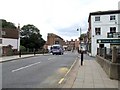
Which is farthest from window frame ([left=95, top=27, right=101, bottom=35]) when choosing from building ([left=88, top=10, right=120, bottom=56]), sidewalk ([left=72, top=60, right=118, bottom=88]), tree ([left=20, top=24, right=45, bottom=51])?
tree ([left=20, top=24, right=45, bottom=51])

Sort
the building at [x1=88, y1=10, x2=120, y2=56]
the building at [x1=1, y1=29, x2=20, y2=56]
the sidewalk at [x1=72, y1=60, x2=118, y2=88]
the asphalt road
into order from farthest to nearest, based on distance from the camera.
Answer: the building at [x1=1, y1=29, x2=20, y2=56], the building at [x1=88, y1=10, x2=120, y2=56], the asphalt road, the sidewalk at [x1=72, y1=60, x2=118, y2=88]

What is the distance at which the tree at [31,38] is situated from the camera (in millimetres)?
119750

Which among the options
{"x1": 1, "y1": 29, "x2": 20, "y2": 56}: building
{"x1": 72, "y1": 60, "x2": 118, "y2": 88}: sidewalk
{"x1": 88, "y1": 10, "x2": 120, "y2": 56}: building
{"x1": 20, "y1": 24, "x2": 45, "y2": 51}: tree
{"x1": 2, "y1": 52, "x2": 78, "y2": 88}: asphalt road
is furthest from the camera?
{"x1": 20, "y1": 24, "x2": 45, "y2": 51}: tree

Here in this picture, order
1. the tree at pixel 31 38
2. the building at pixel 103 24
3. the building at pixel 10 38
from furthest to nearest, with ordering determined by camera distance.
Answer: the tree at pixel 31 38
the building at pixel 10 38
the building at pixel 103 24

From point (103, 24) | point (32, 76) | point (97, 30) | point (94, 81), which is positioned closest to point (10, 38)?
point (97, 30)

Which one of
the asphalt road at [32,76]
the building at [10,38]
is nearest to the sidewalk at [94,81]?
the asphalt road at [32,76]

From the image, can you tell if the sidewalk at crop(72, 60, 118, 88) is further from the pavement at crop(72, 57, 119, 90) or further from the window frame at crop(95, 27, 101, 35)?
the window frame at crop(95, 27, 101, 35)

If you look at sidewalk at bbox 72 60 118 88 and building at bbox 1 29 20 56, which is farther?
Result: building at bbox 1 29 20 56

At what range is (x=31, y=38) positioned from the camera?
12250cm

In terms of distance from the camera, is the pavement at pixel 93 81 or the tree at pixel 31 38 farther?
the tree at pixel 31 38

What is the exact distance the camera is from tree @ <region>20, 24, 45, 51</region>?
11975cm

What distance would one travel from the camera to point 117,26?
65.1 metres

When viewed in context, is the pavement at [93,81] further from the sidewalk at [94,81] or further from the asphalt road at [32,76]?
the asphalt road at [32,76]

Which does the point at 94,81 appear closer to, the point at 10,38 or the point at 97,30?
the point at 97,30
